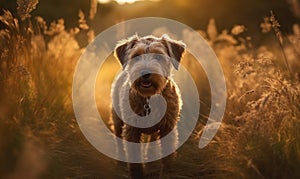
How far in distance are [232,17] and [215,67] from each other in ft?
32.4

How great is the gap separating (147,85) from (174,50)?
857 mm

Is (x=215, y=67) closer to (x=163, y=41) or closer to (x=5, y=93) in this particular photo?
(x=163, y=41)

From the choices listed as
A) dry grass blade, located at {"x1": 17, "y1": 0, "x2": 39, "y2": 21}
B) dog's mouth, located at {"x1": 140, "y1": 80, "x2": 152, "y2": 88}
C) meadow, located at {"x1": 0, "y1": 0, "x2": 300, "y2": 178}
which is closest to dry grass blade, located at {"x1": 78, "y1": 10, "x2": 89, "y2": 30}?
meadow, located at {"x1": 0, "y1": 0, "x2": 300, "y2": 178}

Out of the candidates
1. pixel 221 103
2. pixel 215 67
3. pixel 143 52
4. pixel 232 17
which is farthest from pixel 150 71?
pixel 232 17

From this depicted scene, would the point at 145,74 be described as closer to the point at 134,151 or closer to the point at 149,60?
the point at 149,60

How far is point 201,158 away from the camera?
→ 5.98m

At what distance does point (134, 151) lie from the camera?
20.5ft

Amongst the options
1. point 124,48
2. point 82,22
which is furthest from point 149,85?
point 82,22

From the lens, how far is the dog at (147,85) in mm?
6098

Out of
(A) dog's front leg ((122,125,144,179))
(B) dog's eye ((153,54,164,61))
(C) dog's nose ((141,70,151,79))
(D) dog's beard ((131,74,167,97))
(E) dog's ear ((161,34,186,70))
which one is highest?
(E) dog's ear ((161,34,186,70))

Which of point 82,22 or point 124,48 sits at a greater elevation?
point 82,22

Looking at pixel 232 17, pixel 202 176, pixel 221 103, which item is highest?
pixel 232 17

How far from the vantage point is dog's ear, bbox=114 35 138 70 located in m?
6.76

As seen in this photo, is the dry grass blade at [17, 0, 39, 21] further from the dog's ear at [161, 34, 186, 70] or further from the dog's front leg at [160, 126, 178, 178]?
the dog's front leg at [160, 126, 178, 178]
